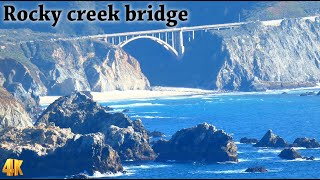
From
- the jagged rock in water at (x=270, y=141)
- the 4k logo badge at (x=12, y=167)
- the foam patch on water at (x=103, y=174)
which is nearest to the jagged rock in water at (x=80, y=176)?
the foam patch on water at (x=103, y=174)

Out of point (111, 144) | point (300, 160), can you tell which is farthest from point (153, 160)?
point (300, 160)

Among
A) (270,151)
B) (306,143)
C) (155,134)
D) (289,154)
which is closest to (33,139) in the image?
(289,154)

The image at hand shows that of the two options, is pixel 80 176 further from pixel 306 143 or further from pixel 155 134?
pixel 155 134

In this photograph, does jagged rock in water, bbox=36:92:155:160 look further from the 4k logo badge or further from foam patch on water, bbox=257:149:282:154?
the 4k logo badge

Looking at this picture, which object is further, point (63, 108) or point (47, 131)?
point (63, 108)

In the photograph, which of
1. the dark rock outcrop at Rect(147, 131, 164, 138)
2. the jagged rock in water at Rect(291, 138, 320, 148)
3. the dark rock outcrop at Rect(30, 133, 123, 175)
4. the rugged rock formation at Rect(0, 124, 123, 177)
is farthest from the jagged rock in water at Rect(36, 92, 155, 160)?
the jagged rock in water at Rect(291, 138, 320, 148)

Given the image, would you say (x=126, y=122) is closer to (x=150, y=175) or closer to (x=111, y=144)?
(x=111, y=144)

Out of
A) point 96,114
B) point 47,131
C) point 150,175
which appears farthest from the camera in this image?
point 96,114
